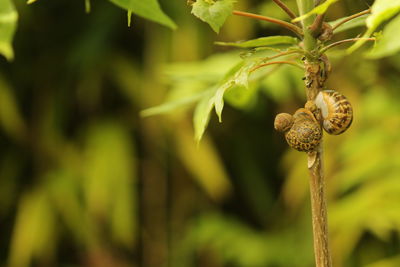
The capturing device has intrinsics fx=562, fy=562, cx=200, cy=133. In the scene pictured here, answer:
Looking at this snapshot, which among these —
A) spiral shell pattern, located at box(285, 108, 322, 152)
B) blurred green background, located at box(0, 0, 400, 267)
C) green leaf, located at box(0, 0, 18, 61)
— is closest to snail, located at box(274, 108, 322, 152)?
spiral shell pattern, located at box(285, 108, 322, 152)

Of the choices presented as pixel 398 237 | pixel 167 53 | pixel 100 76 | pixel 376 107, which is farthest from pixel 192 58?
pixel 398 237

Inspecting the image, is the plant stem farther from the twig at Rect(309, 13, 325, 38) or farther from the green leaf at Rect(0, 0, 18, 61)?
the green leaf at Rect(0, 0, 18, 61)

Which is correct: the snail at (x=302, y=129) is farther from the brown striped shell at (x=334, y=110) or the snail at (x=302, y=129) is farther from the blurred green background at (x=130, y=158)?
the blurred green background at (x=130, y=158)

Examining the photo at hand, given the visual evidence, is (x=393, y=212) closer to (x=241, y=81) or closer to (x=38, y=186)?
(x=241, y=81)

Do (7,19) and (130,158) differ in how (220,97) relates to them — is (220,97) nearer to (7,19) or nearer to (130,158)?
(7,19)

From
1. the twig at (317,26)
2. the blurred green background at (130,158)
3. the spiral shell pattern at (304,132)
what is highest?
the twig at (317,26)

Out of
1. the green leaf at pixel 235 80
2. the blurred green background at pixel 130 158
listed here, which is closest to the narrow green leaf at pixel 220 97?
the green leaf at pixel 235 80
